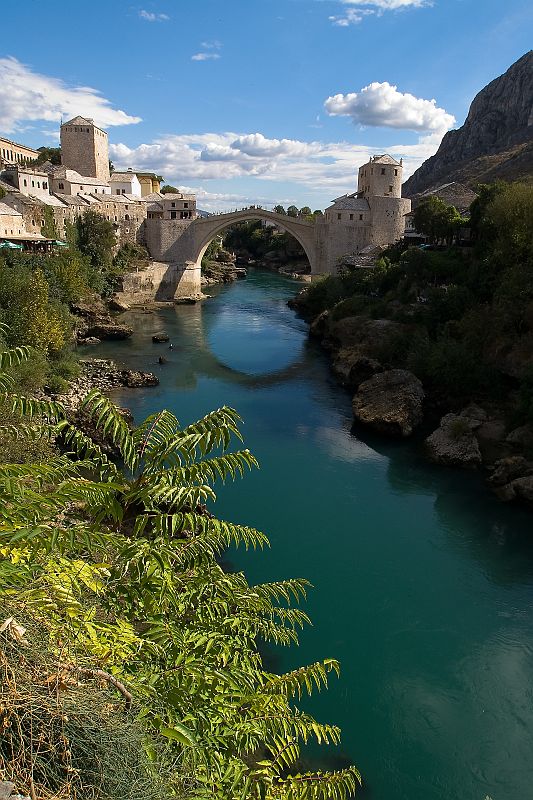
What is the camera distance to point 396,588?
923 centimetres

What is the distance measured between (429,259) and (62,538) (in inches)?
855

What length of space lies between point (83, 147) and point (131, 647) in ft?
149

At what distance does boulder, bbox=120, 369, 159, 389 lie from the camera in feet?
60.5

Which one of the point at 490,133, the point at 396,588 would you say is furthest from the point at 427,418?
the point at 490,133

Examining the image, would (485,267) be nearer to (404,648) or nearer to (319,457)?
(319,457)

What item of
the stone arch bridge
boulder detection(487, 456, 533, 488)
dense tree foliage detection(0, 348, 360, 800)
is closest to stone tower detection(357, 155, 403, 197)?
the stone arch bridge

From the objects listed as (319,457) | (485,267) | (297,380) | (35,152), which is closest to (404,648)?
(319,457)

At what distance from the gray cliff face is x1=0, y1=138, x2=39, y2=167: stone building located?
38.5 m

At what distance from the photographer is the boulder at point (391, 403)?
15.3 metres

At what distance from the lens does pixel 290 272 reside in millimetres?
48906

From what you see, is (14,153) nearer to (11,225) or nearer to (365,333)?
(11,225)

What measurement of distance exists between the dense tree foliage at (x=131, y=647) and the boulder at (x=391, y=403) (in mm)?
11679

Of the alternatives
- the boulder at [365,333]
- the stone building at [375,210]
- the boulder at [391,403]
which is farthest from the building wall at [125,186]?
the boulder at [391,403]

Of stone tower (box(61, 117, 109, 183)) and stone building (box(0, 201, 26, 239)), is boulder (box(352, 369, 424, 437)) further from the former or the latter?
stone tower (box(61, 117, 109, 183))
